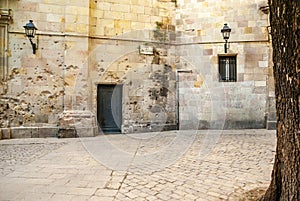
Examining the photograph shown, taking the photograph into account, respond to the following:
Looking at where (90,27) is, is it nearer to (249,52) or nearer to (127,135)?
(127,135)

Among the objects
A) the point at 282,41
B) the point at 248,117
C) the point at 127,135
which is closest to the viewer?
the point at 282,41

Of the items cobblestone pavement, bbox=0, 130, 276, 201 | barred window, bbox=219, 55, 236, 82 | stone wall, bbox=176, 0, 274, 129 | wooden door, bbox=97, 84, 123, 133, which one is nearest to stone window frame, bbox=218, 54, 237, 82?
barred window, bbox=219, 55, 236, 82

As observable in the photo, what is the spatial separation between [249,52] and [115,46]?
430 centimetres

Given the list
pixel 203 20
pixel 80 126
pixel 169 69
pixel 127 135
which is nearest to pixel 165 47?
pixel 169 69

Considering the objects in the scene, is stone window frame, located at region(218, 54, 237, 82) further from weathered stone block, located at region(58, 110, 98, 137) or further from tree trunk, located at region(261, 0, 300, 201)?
tree trunk, located at region(261, 0, 300, 201)

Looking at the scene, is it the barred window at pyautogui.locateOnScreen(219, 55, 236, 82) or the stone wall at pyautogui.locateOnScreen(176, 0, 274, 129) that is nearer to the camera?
the stone wall at pyautogui.locateOnScreen(176, 0, 274, 129)

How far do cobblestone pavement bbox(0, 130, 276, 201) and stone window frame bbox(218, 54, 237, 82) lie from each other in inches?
108

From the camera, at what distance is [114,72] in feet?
26.0

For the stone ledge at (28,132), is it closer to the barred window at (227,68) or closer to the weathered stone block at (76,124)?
the weathered stone block at (76,124)

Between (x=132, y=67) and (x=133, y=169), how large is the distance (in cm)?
470

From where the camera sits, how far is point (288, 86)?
208cm

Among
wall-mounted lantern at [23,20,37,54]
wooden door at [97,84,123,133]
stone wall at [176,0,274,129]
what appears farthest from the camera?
stone wall at [176,0,274,129]

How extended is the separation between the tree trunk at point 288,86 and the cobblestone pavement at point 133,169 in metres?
0.79

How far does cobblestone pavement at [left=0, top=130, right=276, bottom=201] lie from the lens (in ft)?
9.61
